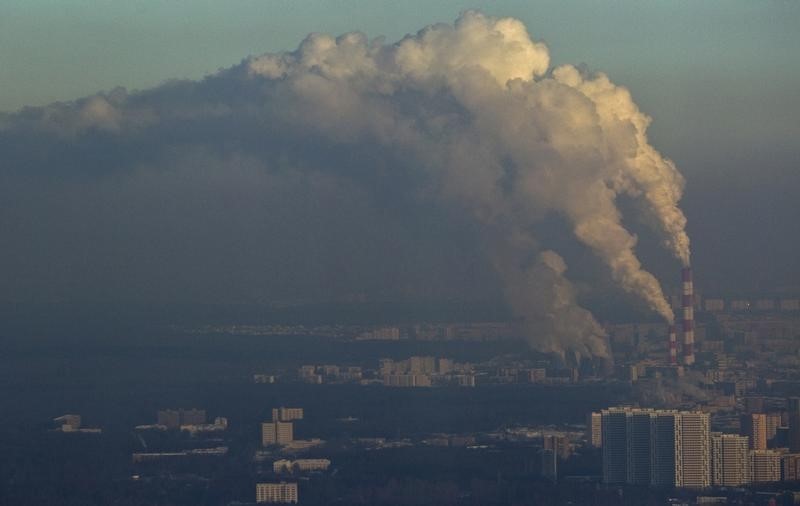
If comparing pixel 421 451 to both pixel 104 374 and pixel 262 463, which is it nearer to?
pixel 262 463

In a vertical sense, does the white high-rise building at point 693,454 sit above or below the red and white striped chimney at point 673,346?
below

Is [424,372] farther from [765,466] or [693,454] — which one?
[765,466]

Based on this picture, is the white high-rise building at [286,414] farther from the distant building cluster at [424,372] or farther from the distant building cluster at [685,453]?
the distant building cluster at [685,453]

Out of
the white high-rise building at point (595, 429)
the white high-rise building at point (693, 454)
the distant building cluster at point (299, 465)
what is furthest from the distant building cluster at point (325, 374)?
the white high-rise building at point (693, 454)

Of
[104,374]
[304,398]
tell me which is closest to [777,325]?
[304,398]

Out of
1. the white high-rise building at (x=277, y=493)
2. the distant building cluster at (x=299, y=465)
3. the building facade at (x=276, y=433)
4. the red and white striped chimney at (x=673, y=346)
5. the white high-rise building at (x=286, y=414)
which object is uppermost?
the red and white striped chimney at (x=673, y=346)

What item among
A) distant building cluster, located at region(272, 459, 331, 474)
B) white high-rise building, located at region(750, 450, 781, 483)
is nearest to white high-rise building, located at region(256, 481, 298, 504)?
distant building cluster, located at region(272, 459, 331, 474)

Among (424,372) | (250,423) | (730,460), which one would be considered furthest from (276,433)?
(730,460)
